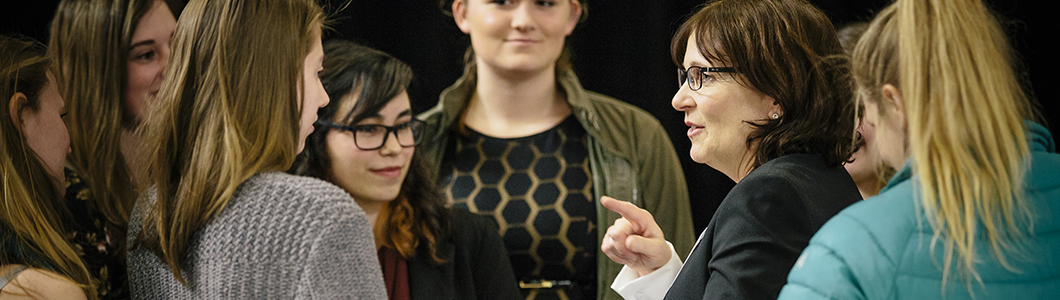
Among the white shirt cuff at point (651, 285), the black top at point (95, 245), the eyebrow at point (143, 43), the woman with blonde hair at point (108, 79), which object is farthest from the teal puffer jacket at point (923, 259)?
the eyebrow at point (143, 43)

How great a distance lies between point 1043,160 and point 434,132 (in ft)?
6.09

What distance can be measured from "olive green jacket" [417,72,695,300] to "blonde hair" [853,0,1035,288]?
1.52m

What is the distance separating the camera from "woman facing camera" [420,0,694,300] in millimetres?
2465

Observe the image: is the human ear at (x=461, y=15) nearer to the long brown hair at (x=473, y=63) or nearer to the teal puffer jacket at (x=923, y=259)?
the long brown hair at (x=473, y=63)

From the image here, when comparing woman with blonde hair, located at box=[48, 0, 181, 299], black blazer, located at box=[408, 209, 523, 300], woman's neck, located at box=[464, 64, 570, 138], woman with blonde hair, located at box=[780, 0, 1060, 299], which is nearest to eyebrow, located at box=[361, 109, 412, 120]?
black blazer, located at box=[408, 209, 523, 300]

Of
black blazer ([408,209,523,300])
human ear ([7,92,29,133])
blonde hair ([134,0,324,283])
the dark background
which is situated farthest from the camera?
the dark background

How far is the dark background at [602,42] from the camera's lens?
2684 mm

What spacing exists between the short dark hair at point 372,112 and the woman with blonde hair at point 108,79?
47 centimetres

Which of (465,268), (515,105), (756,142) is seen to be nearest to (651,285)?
(756,142)

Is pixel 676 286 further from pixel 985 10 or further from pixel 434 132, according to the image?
pixel 434 132

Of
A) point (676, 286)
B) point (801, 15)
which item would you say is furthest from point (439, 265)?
point (801, 15)

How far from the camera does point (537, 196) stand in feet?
8.18

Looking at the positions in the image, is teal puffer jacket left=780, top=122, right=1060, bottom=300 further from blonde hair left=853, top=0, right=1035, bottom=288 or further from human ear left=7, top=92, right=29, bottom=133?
human ear left=7, top=92, right=29, bottom=133

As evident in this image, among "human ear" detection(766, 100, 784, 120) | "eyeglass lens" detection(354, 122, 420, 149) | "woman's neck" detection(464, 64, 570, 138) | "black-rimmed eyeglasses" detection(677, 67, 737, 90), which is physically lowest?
"woman's neck" detection(464, 64, 570, 138)
